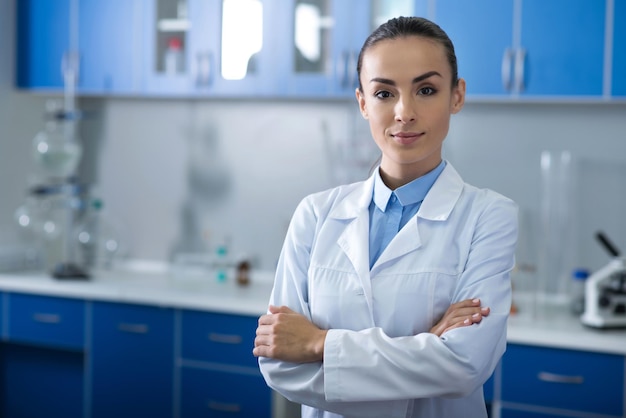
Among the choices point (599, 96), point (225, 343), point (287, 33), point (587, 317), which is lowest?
point (225, 343)

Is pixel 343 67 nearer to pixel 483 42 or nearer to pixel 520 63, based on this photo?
pixel 483 42

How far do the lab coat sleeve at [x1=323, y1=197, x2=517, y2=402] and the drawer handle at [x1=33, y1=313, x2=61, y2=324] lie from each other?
91.2 inches

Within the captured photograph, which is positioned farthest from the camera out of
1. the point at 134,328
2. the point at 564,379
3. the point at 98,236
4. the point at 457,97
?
the point at 98,236

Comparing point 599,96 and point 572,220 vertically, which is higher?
point 599,96

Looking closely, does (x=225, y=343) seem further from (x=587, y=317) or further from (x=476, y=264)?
(x=476, y=264)

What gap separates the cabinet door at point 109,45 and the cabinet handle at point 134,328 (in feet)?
3.41

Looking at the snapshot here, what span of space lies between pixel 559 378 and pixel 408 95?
1.56 meters

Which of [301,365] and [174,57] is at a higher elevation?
[174,57]

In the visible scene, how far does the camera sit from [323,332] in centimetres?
156

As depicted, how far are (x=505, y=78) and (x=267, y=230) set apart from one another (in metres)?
1.32

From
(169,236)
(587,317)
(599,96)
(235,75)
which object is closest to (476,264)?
(587,317)

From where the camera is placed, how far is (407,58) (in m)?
1.51

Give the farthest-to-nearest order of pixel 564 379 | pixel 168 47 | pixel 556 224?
1. pixel 168 47
2. pixel 556 224
3. pixel 564 379

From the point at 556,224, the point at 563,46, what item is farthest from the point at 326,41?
the point at 556,224
